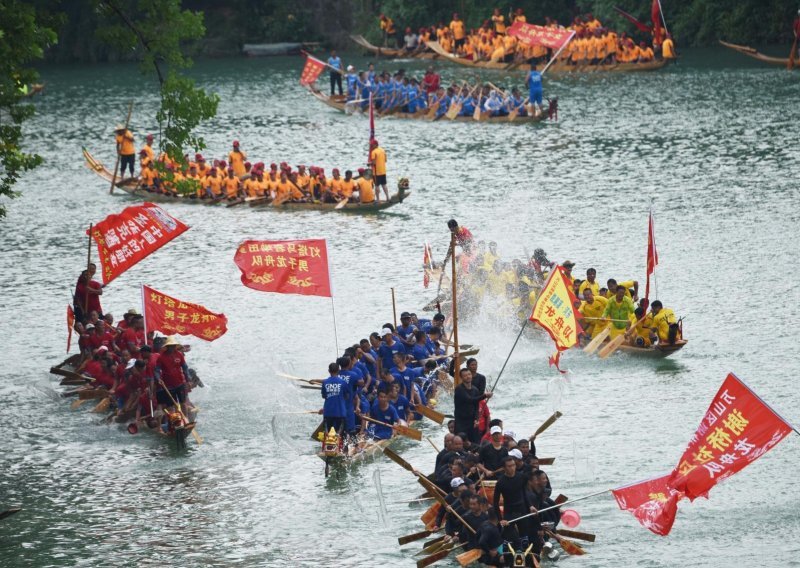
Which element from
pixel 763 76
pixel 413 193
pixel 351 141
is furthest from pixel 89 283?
pixel 763 76

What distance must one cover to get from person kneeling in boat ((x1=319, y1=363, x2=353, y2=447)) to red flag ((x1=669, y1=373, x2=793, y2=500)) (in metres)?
6.84

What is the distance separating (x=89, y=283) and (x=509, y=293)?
8012 millimetres

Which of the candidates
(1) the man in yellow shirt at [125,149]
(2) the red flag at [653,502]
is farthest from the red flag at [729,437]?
(1) the man in yellow shirt at [125,149]

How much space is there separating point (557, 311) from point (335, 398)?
3502 mm

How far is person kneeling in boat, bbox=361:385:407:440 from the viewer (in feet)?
72.3

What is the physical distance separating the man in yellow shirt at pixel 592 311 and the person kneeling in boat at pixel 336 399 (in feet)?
21.2

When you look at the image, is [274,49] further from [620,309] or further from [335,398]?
[335,398]

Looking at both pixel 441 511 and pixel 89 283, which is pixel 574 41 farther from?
pixel 441 511

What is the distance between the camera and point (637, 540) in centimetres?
1834

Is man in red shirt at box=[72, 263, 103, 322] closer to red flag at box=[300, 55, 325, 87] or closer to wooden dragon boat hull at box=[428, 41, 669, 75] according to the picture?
red flag at box=[300, 55, 325, 87]

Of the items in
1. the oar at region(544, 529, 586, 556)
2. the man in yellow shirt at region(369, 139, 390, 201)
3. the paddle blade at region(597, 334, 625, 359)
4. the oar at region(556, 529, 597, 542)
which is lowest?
the oar at region(544, 529, 586, 556)

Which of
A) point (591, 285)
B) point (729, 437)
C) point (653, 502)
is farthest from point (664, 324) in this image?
point (729, 437)

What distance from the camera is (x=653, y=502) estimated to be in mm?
16062

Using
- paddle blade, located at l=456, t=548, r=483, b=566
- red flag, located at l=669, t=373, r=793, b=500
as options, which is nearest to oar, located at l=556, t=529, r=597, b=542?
paddle blade, located at l=456, t=548, r=483, b=566
